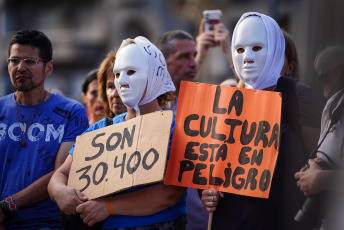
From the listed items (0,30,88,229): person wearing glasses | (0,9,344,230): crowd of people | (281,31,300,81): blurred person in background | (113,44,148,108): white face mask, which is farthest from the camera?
(0,30,88,229): person wearing glasses

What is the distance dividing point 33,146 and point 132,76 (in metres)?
1.03

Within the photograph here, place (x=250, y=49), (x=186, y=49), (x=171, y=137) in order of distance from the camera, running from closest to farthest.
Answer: (x=250, y=49) < (x=171, y=137) < (x=186, y=49)

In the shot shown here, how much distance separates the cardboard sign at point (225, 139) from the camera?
3.96 metres

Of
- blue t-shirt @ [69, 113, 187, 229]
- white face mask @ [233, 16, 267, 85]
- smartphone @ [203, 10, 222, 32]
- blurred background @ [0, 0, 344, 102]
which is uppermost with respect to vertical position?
blurred background @ [0, 0, 344, 102]

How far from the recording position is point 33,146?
4.99m

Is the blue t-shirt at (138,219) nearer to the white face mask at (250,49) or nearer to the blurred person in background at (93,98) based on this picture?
the white face mask at (250,49)

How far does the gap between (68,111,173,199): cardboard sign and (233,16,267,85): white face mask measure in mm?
490

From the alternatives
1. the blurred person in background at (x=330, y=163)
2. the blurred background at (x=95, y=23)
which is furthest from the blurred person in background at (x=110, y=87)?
the blurred background at (x=95, y=23)

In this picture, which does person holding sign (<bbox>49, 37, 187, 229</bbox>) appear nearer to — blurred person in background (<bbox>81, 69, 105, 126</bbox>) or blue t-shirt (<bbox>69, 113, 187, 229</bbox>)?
blue t-shirt (<bbox>69, 113, 187, 229</bbox>)

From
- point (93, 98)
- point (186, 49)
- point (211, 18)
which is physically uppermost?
point (211, 18)

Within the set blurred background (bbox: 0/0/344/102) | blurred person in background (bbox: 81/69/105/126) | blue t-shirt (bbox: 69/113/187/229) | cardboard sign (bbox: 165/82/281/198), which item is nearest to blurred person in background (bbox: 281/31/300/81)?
cardboard sign (bbox: 165/82/281/198)

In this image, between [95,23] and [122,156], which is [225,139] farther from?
[95,23]

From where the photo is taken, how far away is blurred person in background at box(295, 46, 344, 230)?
3.73 meters

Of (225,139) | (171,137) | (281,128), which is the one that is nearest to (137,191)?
(171,137)
